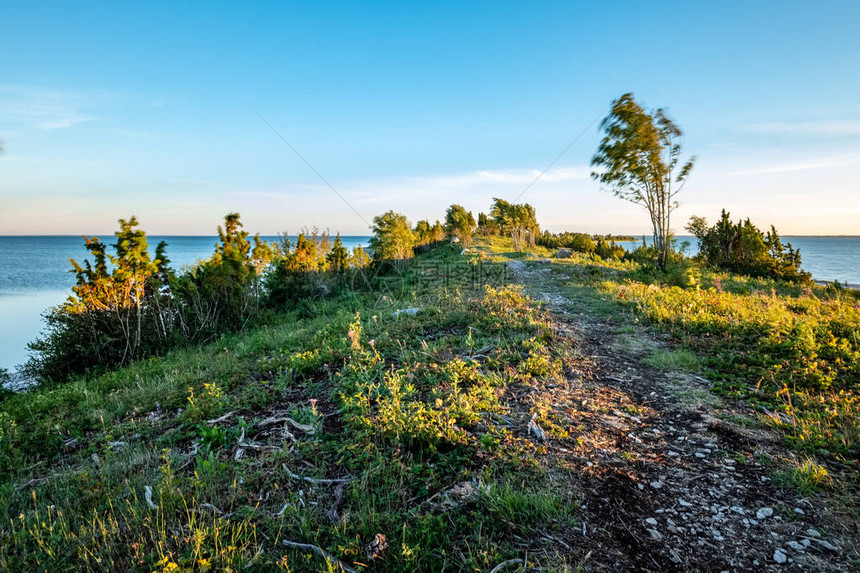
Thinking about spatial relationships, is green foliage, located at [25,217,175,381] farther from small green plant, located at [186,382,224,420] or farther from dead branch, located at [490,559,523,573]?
dead branch, located at [490,559,523,573]

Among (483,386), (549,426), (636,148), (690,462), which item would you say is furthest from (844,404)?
(636,148)

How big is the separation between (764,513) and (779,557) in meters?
0.49

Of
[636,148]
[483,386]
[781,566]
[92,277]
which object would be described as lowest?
[781,566]

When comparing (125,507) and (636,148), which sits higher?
(636,148)

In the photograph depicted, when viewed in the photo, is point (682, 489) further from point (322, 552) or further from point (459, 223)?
point (459, 223)

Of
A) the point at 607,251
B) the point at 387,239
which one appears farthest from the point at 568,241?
the point at 387,239

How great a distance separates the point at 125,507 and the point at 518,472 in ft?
11.6

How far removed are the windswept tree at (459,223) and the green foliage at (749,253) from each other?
77.2ft

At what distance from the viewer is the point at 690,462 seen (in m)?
3.62

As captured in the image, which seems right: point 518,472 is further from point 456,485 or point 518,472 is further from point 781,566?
point 781,566

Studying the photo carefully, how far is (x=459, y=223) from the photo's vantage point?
44.7m

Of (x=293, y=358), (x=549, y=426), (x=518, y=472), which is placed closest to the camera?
(x=518, y=472)

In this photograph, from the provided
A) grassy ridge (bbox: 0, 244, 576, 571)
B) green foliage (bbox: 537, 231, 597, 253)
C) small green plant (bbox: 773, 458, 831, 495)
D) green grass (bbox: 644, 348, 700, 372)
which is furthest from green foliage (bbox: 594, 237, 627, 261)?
small green plant (bbox: 773, 458, 831, 495)

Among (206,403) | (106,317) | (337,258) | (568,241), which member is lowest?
(206,403)
